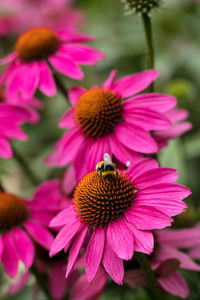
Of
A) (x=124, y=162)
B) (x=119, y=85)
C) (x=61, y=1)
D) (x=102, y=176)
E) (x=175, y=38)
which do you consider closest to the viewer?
(x=102, y=176)

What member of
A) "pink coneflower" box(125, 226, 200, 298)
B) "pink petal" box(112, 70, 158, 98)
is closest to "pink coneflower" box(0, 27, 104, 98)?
"pink petal" box(112, 70, 158, 98)

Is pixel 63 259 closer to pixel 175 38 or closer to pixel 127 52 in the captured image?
pixel 127 52

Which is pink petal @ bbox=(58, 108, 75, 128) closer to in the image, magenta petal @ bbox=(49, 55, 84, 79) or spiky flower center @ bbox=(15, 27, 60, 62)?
magenta petal @ bbox=(49, 55, 84, 79)

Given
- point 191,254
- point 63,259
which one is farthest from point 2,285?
point 191,254

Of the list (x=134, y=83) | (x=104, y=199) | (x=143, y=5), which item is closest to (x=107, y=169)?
(x=104, y=199)

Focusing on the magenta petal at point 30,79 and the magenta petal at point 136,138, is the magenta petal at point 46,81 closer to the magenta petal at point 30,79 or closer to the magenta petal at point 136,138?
the magenta petal at point 30,79

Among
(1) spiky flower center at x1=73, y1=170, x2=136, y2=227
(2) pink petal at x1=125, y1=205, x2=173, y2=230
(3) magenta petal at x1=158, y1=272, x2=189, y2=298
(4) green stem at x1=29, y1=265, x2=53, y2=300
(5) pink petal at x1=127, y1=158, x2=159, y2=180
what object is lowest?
(3) magenta petal at x1=158, y1=272, x2=189, y2=298

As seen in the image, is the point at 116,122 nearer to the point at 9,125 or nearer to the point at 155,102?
the point at 155,102
